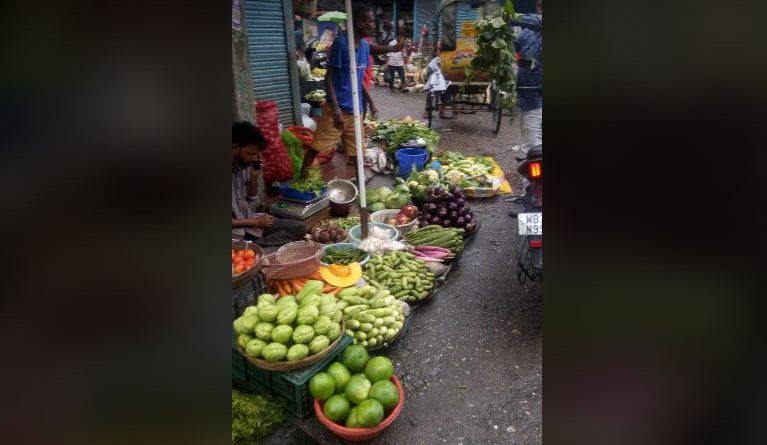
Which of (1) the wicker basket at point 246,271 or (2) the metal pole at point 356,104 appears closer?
(1) the wicker basket at point 246,271

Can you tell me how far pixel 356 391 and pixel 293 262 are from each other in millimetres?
1348

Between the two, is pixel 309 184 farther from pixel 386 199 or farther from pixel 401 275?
pixel 401 275

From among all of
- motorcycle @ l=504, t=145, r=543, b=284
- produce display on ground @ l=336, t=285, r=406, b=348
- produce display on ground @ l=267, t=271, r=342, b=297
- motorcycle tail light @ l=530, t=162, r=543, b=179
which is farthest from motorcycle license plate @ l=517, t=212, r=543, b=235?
produce display on ground @ l=267, t=271, r=342, b=297

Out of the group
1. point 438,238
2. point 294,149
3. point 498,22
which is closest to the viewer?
point 438,238

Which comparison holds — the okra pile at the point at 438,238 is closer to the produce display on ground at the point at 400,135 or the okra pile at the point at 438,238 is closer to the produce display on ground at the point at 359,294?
the produce display on ground at the point at 359,294

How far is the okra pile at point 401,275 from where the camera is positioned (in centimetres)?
456

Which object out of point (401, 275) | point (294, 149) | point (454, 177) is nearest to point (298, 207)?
point (294, 149)

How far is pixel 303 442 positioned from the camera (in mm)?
3150

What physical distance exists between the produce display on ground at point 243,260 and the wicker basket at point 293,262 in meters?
0.23

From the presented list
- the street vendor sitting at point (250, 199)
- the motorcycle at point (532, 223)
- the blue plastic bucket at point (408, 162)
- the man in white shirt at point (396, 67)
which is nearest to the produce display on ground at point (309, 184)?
the street vendor sitting at point (250, 199)

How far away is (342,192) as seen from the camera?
643 cm
